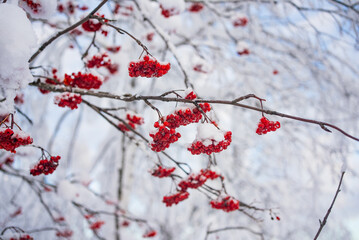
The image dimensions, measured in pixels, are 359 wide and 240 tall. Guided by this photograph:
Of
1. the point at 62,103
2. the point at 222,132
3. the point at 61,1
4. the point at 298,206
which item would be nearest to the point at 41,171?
the point at 62,103

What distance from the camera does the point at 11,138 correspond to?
1099 millimetres

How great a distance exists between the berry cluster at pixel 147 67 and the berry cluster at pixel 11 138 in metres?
0.56

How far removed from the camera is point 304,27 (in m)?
2.82

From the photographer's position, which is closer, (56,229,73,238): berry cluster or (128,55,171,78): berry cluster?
(128,55,171,78): berry cluster

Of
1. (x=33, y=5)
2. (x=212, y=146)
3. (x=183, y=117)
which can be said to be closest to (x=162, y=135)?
(x=183, y=117)

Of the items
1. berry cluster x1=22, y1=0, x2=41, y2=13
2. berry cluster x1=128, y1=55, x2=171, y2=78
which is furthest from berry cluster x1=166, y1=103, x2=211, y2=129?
berry cluster x1=22, y1=0, x2=41, y2=13

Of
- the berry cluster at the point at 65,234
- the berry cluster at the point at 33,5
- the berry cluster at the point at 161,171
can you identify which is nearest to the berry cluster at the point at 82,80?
the berry cluster at the point at 33,5

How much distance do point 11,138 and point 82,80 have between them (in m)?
0.61

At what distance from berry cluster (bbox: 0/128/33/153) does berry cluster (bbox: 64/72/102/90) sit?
1.83 feet

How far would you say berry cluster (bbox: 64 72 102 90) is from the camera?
5.19 ft

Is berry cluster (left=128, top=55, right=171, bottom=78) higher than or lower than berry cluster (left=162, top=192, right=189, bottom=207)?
higher

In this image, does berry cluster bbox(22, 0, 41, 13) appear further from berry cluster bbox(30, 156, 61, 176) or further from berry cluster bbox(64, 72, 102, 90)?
berry cluster bbox(30, 156, 61, 176)

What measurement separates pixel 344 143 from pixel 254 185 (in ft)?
5.61

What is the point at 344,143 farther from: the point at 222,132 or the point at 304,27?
the point at 222,132
